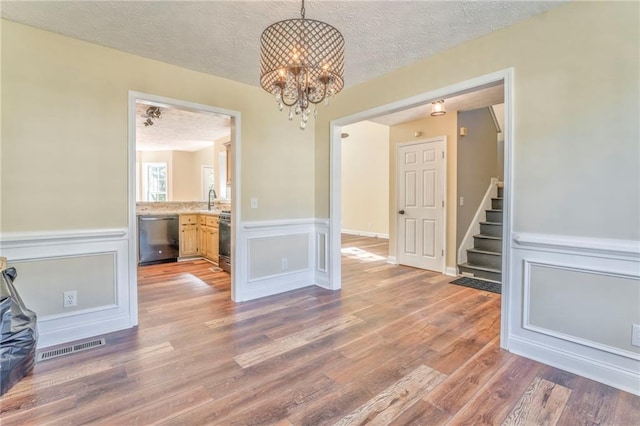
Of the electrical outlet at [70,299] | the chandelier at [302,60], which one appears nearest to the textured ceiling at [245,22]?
the chandelier at [302,60]

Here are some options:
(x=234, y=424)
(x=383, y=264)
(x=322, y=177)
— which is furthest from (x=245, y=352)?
(x=383, y=264)

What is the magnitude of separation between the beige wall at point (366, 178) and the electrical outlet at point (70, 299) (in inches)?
281

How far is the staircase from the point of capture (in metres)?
4.39

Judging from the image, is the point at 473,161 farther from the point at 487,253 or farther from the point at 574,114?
the point at 574,114

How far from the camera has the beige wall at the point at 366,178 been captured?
863 cm

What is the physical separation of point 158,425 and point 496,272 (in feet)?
14.1

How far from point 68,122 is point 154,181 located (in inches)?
267

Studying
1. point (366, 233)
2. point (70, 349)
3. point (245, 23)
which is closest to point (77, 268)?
point (70, 349)

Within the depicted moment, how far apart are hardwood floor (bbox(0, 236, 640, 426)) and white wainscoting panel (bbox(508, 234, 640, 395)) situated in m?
0.11

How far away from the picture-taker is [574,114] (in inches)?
81.3

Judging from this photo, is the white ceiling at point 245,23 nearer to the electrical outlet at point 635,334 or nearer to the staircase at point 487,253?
the electrical outlet at point 635,334

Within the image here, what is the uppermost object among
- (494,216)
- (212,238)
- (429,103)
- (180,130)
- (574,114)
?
(180,130)

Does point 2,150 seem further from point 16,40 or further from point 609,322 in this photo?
point 609,322

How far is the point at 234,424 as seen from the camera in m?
1.59
